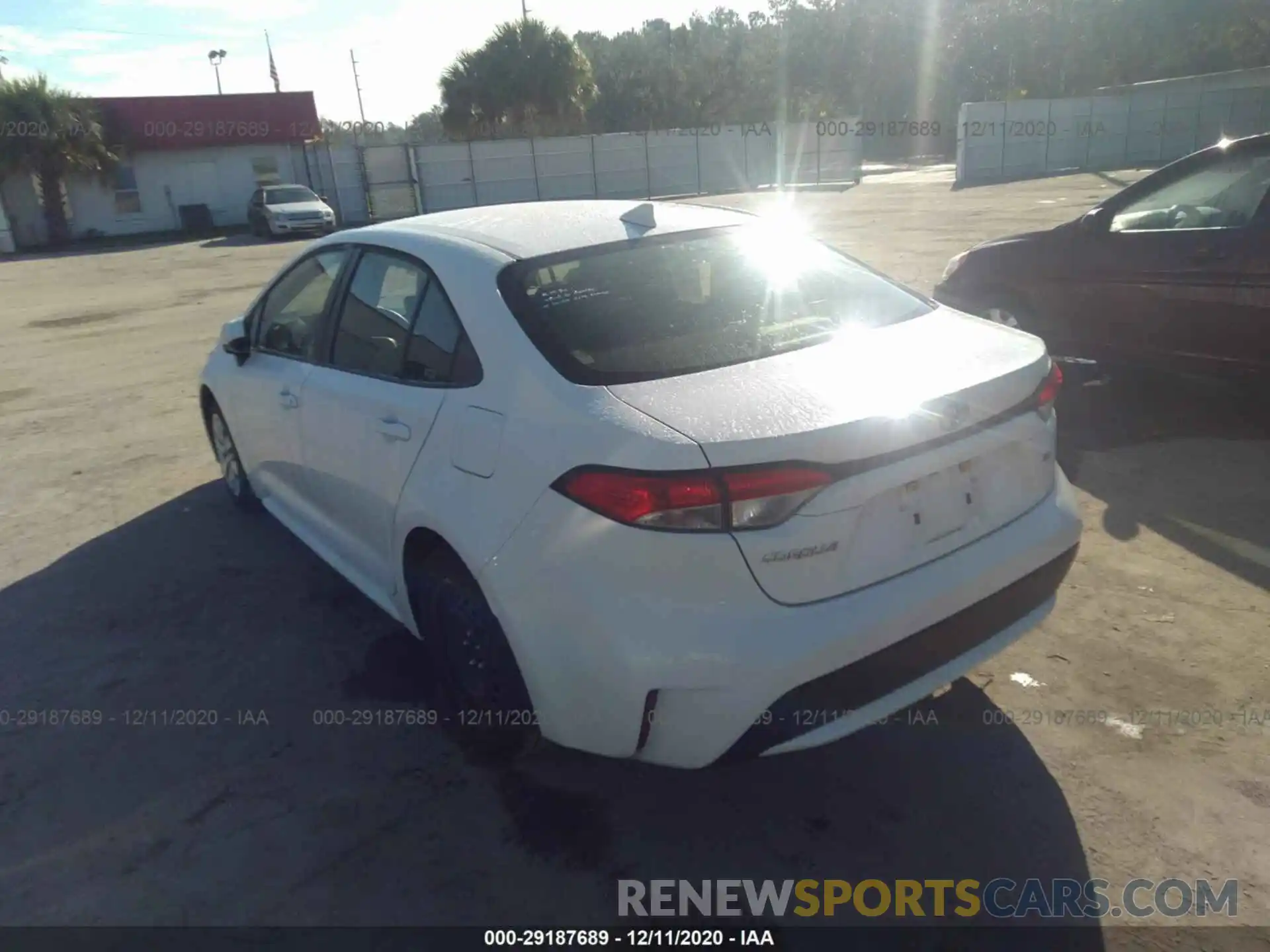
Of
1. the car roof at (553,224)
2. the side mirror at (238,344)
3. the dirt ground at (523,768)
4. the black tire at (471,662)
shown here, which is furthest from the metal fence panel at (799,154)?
the black tire at (471,662)

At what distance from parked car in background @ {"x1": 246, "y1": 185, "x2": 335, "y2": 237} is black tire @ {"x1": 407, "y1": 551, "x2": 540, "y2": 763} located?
25.7m

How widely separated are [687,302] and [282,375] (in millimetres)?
1966

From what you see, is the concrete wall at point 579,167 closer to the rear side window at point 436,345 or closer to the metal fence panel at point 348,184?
the metal fence panel at point 348,184

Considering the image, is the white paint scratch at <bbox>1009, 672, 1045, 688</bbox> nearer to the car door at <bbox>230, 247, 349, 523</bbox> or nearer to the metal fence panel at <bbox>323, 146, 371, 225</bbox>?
the car door at <bbox>230, 247, 349, 523</bbox>

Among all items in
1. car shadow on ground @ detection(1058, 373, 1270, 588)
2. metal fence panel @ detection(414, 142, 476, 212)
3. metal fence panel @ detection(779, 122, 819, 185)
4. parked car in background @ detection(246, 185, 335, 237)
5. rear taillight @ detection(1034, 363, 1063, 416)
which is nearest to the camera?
rear taillight @ detection(1034, 363, 1063, 416)

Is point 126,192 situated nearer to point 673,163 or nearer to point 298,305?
→ point 673,163

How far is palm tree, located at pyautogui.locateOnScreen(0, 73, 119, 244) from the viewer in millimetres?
29062

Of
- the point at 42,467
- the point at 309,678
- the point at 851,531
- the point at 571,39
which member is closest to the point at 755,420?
the point at 851,531

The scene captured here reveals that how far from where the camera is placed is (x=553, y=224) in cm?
342

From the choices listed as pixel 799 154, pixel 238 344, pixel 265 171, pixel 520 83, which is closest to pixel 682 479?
pixel 238 344

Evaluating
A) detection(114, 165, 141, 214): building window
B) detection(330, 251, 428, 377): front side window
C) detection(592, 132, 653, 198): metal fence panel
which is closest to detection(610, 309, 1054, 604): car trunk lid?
detection(330, 251, 428, 377): front side window

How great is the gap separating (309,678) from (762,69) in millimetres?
67048

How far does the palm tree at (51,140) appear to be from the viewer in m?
29.1

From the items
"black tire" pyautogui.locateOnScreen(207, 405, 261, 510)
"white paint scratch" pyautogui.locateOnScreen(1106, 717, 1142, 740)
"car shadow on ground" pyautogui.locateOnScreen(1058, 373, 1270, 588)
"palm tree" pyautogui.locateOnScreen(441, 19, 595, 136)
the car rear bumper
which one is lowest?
"white paint scratch" pyautogui.locateOnScreen(1106, 717, 1142, 740)
